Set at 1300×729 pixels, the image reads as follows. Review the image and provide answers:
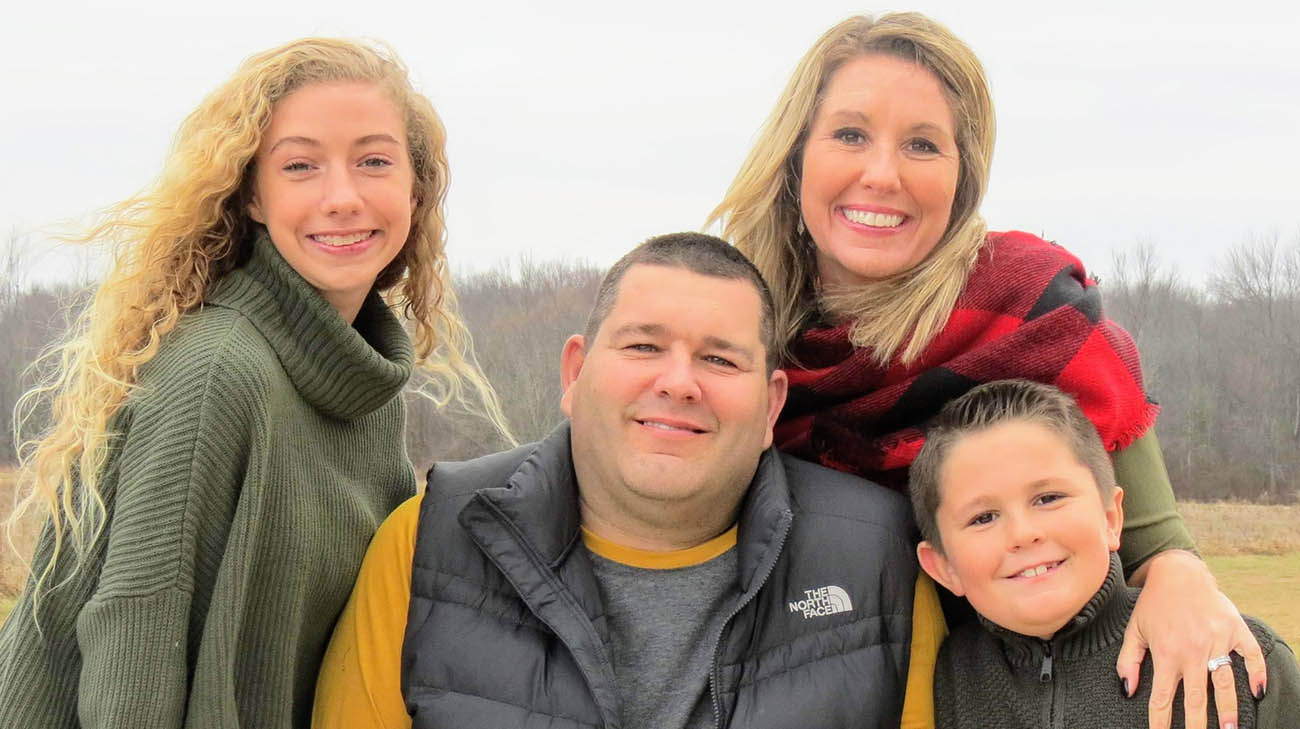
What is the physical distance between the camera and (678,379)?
3.12 m

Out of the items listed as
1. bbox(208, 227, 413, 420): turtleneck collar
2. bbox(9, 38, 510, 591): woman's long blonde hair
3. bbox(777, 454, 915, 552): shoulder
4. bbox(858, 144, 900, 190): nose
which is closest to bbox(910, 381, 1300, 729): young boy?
bbox(777, 454, 915, 552): shoulder

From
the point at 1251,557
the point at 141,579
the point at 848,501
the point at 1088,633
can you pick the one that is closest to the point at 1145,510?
the point at 1088,633

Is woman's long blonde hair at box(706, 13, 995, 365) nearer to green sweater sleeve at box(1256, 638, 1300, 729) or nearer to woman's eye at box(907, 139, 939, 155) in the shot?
woman's eye at box(907, 139, 939, 155)

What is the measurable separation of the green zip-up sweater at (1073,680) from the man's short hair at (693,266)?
92cm

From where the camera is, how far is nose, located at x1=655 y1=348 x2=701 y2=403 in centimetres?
310

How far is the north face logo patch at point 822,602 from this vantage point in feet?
10.0

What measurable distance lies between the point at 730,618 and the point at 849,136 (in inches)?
57.1

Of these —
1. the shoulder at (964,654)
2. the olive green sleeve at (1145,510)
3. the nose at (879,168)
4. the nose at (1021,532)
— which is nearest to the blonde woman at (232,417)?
the nose at (879,168)

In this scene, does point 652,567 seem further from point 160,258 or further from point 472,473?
point 160,258

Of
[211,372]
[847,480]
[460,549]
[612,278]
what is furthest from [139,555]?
[847,480]

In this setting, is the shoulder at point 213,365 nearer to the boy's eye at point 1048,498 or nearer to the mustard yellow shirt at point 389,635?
the mustard yellow shirt at point 389,635

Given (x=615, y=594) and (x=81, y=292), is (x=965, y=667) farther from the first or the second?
(x=81, y=292)

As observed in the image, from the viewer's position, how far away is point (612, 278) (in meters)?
3.41

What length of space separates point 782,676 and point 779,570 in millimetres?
280
